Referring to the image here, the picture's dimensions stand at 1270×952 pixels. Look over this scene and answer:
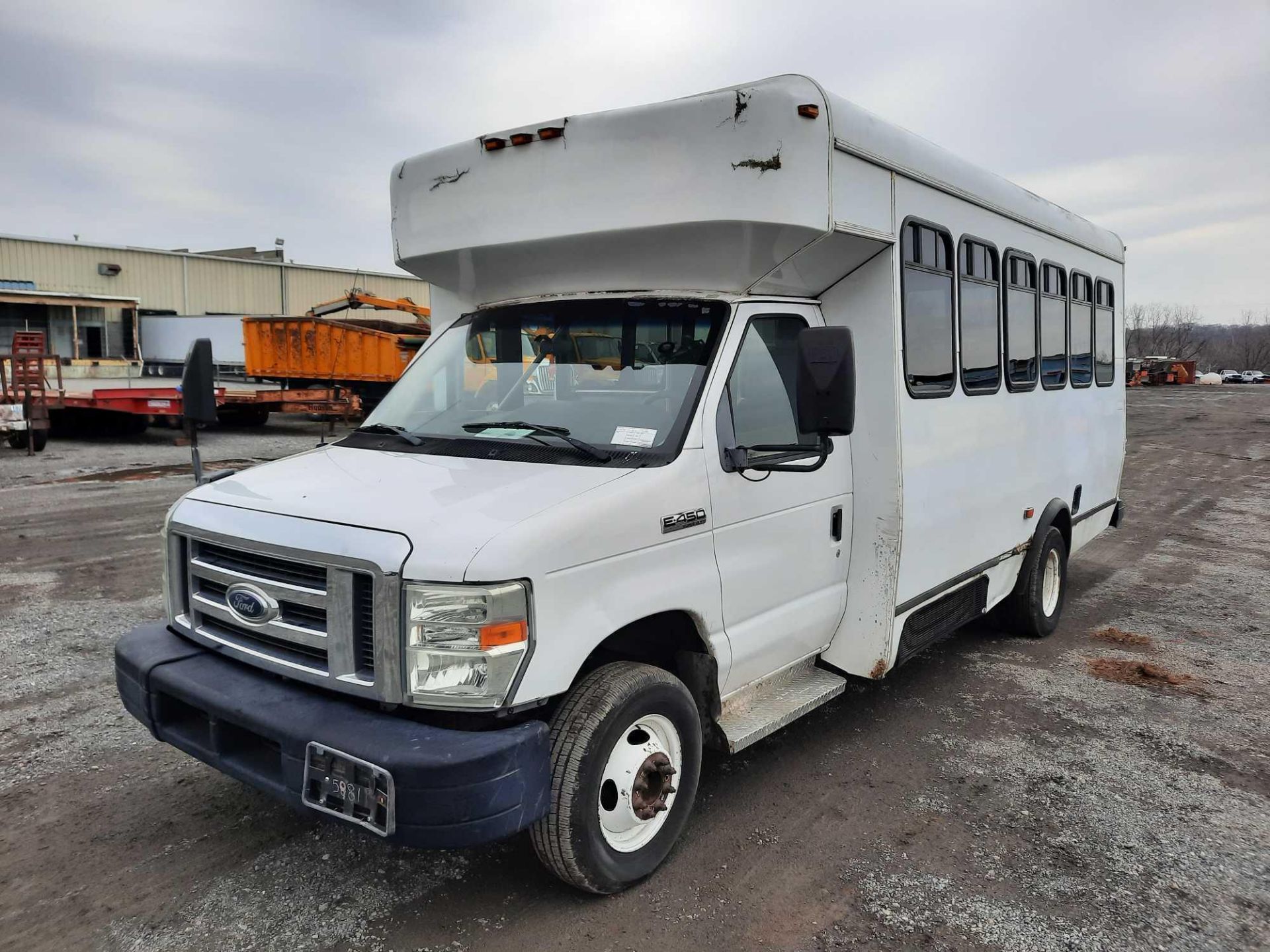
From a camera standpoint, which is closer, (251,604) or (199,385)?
(251,604)

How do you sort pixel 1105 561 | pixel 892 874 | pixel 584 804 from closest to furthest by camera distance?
pixel 584 804
pixel 892 874
pixel 1105 561

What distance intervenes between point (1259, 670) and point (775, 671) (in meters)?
3.90

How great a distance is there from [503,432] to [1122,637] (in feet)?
17.1

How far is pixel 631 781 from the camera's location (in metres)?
3.42

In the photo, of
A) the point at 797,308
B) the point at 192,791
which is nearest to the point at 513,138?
the point at 797,308

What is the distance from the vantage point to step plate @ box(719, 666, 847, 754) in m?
3.93

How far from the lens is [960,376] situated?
527 centimetres

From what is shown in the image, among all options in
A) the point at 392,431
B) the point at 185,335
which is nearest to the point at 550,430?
the point at 392,431

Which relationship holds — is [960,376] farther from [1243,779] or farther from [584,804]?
[584,804]

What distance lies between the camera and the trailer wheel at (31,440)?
1658 centimetres

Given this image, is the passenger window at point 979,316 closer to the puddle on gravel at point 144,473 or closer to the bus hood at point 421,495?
the bus hood at point 421,495

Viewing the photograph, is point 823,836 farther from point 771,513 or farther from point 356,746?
point 356,746

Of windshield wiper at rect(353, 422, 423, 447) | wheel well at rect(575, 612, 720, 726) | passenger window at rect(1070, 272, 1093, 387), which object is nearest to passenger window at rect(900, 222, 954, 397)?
wheel well at rect(575, 612, 720, 726)

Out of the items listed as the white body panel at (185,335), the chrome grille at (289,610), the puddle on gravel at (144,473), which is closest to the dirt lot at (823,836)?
the chrome grille at (289,610)
